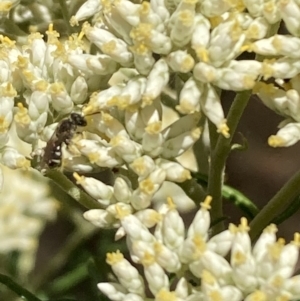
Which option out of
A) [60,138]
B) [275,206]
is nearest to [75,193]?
[60,138]

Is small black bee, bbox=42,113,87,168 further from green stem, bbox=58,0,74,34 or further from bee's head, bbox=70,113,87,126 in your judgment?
green stem, bbox=58,0,74,34

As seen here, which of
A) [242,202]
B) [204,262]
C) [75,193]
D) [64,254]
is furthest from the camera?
[64,254]

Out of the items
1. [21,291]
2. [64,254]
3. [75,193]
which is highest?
[75,193]

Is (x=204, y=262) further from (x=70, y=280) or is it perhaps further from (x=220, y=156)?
(x=70, y=280)

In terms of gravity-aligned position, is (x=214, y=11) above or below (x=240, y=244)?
above

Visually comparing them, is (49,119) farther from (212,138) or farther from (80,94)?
(212,138)

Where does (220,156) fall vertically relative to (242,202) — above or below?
above

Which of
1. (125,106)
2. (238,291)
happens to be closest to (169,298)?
(238,291)
